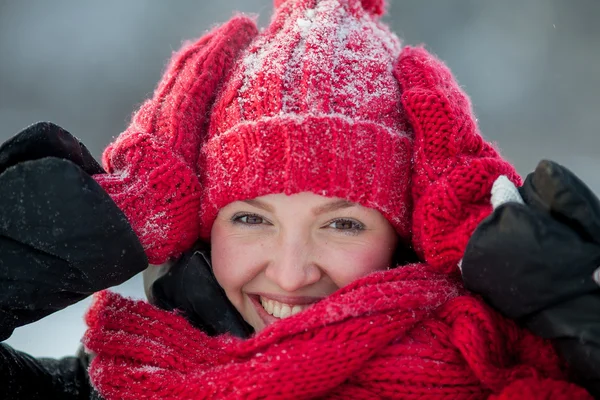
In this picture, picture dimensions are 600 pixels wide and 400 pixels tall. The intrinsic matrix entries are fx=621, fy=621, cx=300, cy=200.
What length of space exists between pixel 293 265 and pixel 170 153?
32 cm

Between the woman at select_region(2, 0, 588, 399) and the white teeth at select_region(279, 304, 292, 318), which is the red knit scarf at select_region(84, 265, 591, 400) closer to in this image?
the woman at select_region(2, 0, 588, 399)

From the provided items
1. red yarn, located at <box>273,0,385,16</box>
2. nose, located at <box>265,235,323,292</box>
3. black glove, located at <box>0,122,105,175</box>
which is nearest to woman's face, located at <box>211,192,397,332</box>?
nose, located at <box>265,235,323,292</box>

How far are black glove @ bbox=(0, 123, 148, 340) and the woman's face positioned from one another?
0.20 meters

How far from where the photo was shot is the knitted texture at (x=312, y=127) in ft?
3.68

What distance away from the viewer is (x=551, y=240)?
0.89m

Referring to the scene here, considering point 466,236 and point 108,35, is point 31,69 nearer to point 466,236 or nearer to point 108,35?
point 108,35

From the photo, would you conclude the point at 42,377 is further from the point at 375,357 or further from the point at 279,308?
the point at 375,357

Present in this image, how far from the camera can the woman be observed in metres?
0.98

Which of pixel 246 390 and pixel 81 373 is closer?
pixel 246 390

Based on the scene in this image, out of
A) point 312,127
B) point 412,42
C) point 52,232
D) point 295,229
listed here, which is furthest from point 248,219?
point 412,42

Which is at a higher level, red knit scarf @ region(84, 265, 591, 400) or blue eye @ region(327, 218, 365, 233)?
blue eye @ region(327, 218, 365, 233)

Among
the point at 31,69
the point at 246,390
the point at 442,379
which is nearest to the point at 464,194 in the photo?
the point at 442,379

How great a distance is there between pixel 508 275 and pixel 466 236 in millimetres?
111

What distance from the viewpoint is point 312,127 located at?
1.13 meters
